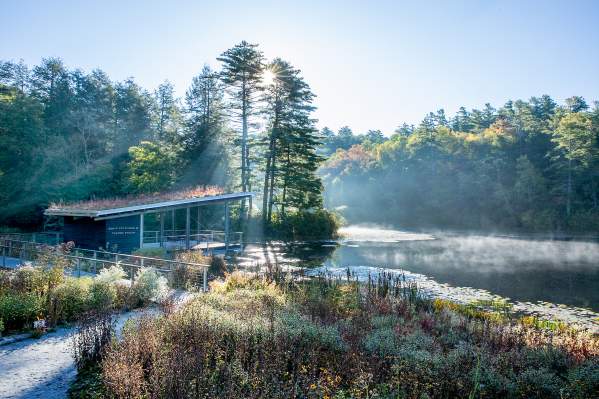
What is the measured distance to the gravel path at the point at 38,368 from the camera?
238 inches

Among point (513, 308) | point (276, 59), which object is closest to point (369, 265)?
point (513, 308)

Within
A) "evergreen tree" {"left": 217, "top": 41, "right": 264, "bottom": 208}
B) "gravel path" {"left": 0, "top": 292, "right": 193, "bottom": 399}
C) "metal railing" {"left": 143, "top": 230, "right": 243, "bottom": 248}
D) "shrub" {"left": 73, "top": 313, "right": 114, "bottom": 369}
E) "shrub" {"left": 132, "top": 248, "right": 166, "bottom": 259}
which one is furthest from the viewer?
"evergreen tree" {"left": 217, "top": 41, "right": 264, "bottom": 208}

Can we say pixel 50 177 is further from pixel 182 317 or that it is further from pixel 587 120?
pixel 587 120

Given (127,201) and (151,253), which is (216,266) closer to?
(151,253)

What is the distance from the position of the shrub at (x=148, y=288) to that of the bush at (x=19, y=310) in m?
2.51

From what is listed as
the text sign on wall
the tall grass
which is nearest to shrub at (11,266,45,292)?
the tall grass

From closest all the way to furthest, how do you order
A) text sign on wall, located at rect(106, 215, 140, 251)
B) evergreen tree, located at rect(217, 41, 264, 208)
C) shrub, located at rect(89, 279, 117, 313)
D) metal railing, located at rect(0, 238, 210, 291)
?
shrub, located at rect(89, 279, 117, 313) < metal railing, located at rect(0, 238, 210, 291) < text sign on wall, located at rect(106, 215, 140, 251) < evergreen tree, located at rect(217, 41, 264, 208)

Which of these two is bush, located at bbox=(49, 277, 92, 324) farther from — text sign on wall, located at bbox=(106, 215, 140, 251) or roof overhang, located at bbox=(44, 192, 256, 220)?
text sign on wall, located at bbox=(106, 215, 140, 251)

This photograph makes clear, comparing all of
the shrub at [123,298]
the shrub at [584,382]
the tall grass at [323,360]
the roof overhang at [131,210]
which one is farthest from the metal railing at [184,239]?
the shrub at [584,382]

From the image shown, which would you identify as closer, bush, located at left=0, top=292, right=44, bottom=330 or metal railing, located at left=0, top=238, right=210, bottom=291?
bush, located at left=0, top=292, right=44, bottom=330

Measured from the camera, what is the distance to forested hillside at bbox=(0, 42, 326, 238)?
3866 cm

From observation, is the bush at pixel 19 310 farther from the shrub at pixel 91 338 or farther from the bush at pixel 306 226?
the bush at pixel 306 226

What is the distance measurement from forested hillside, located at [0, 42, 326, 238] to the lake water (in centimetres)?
1011

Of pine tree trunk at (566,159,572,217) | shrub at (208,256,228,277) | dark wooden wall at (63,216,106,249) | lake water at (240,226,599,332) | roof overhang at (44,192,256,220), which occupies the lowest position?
lake water at (240,226,599,332)
